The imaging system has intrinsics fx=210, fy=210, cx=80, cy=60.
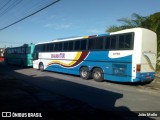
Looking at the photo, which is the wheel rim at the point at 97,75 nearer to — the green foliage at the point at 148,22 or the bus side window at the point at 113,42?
the bus side window at the point at 113,42

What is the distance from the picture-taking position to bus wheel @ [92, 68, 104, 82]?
1466 centimetres

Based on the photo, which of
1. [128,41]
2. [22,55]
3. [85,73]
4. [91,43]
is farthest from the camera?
[22,55]

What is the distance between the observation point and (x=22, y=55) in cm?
2816

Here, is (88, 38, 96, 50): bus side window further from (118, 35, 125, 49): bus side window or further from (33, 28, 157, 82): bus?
(118, 35, 125, 49): bus side window

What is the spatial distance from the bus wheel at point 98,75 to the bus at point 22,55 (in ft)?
41.6

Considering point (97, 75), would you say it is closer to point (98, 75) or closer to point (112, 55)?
point (98, 75)

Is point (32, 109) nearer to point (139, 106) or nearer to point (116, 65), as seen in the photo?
point (139, 106)

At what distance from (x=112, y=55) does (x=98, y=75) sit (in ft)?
6.69

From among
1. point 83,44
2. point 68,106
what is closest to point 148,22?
point 83,44

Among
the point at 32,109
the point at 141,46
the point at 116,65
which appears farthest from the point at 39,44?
the point at 32,109

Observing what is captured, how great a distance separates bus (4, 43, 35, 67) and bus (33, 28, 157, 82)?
798cm

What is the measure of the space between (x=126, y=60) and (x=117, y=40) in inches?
59.7

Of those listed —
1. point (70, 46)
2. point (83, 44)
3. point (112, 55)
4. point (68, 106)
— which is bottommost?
point (68, 106)

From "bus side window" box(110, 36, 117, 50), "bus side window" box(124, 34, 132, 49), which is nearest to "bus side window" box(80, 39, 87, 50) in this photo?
"bus side window" box(110, 36, 117, 50)
